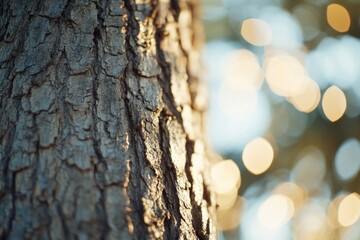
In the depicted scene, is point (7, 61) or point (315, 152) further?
point (315, 152)

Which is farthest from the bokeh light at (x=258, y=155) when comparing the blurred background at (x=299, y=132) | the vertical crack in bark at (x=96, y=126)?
the vertical crack in bark at (x=96, y=126)

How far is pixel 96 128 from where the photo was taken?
3.64 ft

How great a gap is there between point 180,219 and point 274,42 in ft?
4.75

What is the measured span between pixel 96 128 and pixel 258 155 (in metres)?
1.31

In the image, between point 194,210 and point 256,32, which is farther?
point 256,32

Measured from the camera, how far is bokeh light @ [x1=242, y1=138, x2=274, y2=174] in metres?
2.30

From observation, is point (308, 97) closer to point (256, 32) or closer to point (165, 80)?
point (256, 32)

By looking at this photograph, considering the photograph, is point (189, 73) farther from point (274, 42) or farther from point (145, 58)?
point (274, 42)

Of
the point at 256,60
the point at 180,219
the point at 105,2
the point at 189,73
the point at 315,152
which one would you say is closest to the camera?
the point at 180,219

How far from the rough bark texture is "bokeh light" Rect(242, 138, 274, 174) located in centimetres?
86

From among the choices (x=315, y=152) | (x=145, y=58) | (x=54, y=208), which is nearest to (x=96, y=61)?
(x=145, y=58)

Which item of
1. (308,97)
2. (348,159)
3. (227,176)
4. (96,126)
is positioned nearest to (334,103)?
(308,97)

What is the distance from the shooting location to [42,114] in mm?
1102

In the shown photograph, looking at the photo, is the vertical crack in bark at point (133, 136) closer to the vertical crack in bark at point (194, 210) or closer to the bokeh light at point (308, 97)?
the vertical crack in bark at point (194, 210)
